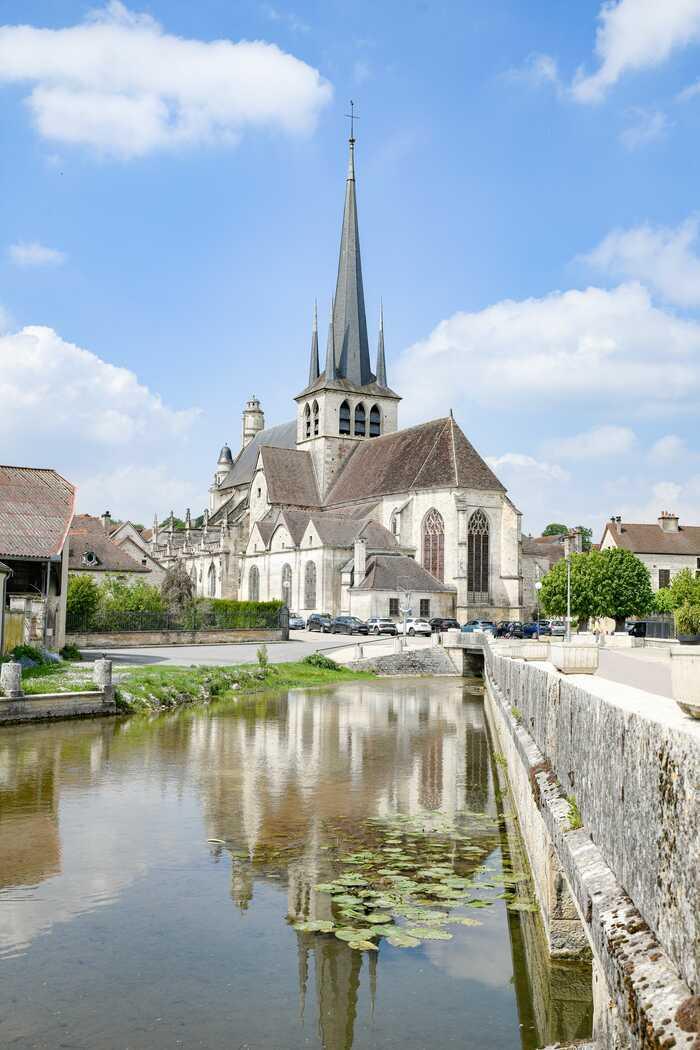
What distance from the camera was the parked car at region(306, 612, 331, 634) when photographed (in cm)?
5766

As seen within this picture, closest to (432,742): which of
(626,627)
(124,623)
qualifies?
(124,623)

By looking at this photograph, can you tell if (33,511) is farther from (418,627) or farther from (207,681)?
(418,627)

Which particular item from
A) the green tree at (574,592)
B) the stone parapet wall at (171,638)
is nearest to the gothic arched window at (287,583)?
the stone parapet wall at (171,638)

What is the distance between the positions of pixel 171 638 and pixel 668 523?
1871 inches

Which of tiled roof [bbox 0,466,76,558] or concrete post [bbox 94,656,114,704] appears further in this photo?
tiled roof [bbox 0,466,76,558]

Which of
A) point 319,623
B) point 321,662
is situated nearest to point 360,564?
point 319,623

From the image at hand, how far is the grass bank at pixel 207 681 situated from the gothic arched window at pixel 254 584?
36043 mm

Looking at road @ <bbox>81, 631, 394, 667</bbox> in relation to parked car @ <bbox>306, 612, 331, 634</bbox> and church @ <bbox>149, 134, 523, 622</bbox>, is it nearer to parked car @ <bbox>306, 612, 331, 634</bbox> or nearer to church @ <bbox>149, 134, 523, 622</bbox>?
parked car @ <bbox>306, 612, 331, 634</bbox>

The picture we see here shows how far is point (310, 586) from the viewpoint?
65.6m

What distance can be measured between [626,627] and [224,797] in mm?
51192

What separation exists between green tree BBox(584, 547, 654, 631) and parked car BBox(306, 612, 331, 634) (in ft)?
56.8

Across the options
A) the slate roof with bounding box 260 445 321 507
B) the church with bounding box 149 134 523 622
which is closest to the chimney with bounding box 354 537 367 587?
the church with bounding box 149 134 523 622

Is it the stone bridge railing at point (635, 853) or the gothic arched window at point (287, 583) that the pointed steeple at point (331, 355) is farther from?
the stone bridge railing at point (635, 853)

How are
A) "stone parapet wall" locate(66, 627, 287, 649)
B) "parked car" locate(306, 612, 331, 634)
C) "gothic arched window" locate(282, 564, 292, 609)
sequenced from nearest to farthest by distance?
"stone parapet wall" locate(66, 627, 287, 649), "parked car" locate(306, 612, 331, 634), "gothic arched window" locate(282, 564, 292, 609)
